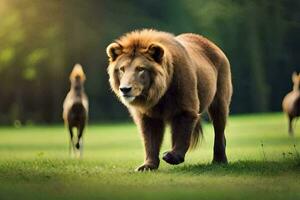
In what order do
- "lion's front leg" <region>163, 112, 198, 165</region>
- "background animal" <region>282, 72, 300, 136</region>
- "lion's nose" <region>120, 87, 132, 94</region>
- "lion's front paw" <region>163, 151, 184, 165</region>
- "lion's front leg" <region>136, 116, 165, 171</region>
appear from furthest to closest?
"background animal" <region>282, 72, 300, 136</region> → "lion's front leg" <region>136, 116, 165, 171</region> → "lion's front leg" <region>163, 112, 198, 165</region> → "lion's front paw" <region>163, 151, 184, 165</region> → "lion's nose" <region>120, 87, 132, 94</region>

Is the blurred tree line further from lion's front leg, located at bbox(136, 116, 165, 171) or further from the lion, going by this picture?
lion's front leg, located at bbox(136, 116, 165, 171)

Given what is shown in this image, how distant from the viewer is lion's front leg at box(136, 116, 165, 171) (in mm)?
5027

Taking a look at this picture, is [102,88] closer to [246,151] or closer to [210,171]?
[246,151]

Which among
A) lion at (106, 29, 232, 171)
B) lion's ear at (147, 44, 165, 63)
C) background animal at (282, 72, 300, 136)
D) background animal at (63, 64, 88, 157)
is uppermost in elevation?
lion's ear at (147, 44, 165, 63)

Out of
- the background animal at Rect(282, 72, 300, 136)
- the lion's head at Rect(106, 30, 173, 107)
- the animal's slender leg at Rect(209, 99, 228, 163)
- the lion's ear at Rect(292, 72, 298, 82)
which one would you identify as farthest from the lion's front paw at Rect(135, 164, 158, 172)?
the background animal at Rect(282, 72, 300, 136)

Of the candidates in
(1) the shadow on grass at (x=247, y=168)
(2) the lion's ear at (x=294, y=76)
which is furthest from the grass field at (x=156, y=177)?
(2) the lion's ear at (x=294, y=76)

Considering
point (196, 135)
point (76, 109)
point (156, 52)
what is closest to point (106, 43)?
point (76, 109)

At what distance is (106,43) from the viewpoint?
11867 mm

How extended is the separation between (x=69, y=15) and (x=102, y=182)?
637cm

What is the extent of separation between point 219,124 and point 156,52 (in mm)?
1029

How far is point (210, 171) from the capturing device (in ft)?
16.1

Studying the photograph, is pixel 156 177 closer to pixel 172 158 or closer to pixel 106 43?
pixel 172 158

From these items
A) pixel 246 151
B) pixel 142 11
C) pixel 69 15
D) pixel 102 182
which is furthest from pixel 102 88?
pixel 102 182

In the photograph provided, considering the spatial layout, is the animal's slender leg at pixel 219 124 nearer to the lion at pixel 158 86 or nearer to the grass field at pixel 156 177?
the grass field at pixel 156 177
